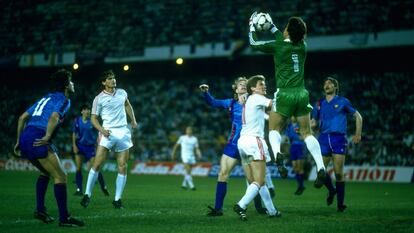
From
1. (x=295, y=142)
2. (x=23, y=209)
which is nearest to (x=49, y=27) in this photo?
(x=295, y=142)

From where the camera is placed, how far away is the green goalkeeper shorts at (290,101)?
1038cm

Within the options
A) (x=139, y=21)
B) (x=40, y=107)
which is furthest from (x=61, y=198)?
(x=139, y=21)

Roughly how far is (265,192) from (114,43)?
30877 mm

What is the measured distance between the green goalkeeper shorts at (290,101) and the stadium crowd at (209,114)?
17.9 meters

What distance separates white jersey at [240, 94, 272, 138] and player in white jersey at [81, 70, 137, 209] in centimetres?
405

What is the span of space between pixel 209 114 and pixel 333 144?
2396cm

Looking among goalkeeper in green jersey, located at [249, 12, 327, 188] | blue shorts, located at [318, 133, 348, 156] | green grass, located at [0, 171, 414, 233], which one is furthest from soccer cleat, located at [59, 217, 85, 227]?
blue shorts, located at [318, 133, 348, 156]

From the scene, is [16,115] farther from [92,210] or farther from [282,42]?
[282,42]

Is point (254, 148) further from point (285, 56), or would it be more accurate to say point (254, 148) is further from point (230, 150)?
point (230, 150)

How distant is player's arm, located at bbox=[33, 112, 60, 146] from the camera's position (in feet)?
32.4

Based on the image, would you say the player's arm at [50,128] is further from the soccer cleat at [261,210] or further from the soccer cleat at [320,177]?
the soccer cleat at [261,210]

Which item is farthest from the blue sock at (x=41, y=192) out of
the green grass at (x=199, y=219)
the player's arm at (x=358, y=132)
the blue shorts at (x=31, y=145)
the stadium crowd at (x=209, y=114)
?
the stadium crowd at (x=209, y=114)

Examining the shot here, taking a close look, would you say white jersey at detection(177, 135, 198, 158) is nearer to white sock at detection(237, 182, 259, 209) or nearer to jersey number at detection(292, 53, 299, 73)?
white sock at detection(237, 182, 259, 209)

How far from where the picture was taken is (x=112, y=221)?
10.8 m
